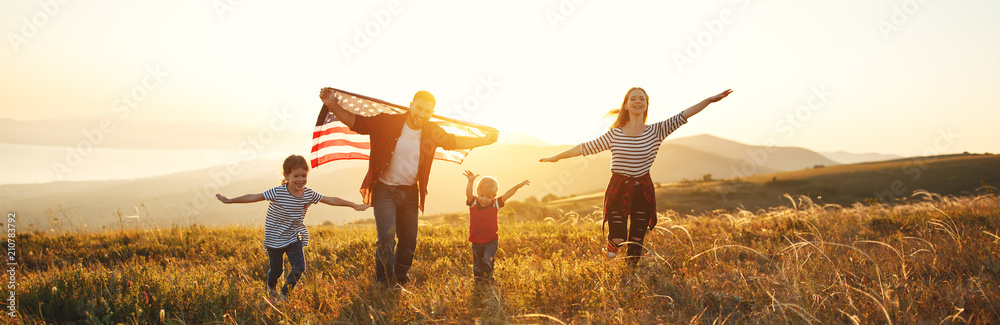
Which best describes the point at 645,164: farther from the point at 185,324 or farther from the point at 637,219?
the point at 185,324

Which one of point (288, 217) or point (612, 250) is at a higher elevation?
point (288, 217)

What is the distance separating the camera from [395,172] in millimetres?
5594

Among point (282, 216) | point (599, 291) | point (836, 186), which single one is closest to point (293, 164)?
point (282, 216)

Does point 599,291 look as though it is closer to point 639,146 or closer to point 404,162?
point 639,146

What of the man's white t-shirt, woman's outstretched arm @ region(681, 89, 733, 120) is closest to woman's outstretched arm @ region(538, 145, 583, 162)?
woman's outstretched arm @ region(681, 89, 733, 120)

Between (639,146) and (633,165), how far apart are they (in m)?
0.24

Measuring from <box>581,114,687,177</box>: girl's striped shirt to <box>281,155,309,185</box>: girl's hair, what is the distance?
336cm

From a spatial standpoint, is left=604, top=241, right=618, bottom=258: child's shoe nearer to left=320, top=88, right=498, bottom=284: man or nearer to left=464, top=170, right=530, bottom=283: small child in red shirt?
left=464, top=170, right=530, bottom=283: small child in red shirt

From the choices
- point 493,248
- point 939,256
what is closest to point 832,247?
point 939,256

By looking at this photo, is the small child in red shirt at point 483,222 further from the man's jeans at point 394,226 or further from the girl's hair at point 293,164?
the girl's hair at point 293,164

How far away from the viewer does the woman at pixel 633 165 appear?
5.71 m

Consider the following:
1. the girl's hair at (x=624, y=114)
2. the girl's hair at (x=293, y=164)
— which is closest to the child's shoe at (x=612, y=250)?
the girl's hair at (x=624, y=114)

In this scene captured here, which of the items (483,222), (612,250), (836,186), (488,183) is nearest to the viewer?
(612,250)

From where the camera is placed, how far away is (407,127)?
5.75 meters
